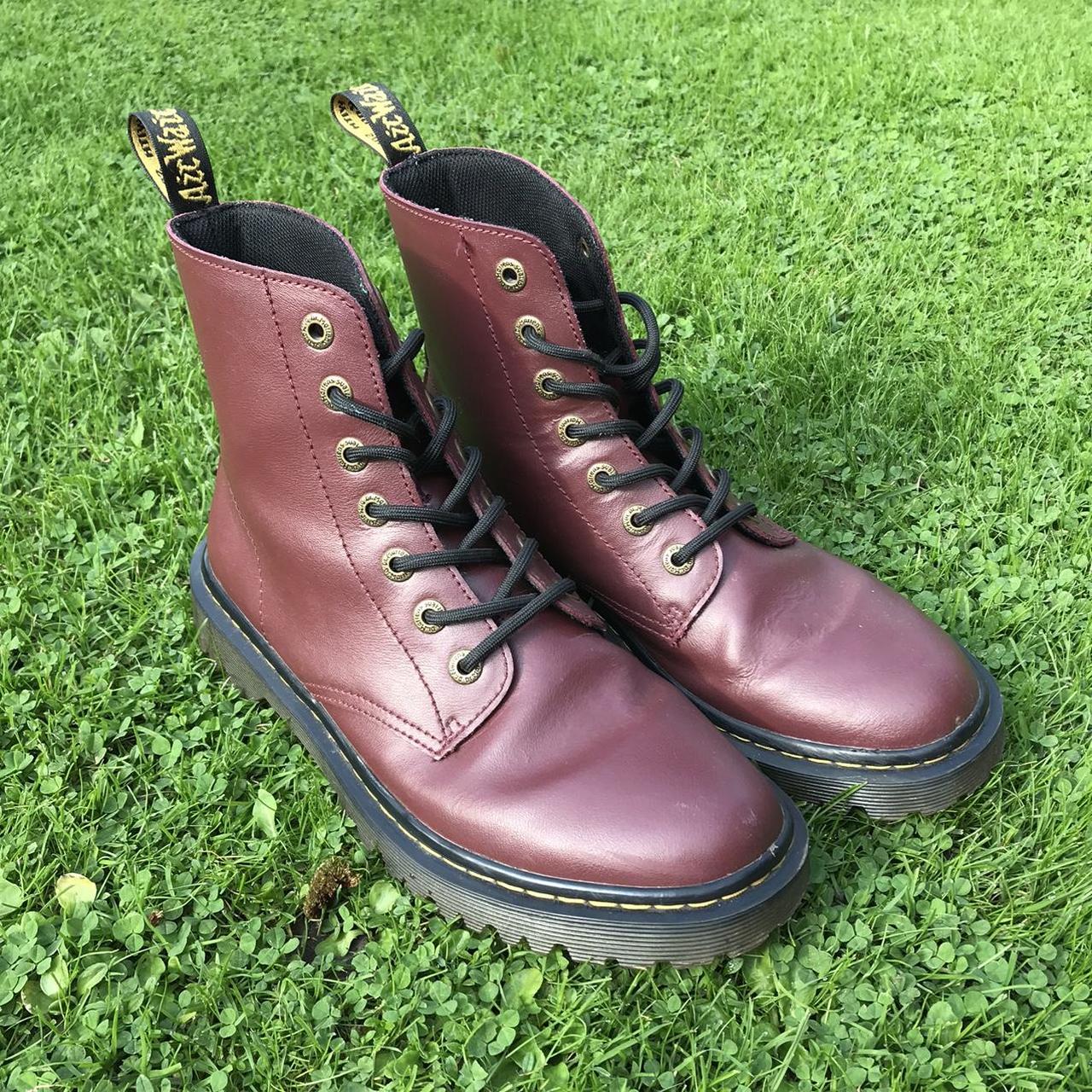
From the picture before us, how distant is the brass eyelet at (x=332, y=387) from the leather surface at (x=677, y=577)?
36cm

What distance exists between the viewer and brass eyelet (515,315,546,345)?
1922 millimetres

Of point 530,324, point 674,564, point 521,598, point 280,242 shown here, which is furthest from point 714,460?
point 280,242

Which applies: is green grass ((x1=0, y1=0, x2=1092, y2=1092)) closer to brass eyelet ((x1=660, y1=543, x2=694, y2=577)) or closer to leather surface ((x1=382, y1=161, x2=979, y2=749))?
leather surface ((x1=382, y1=161, x2=979, y2=749))

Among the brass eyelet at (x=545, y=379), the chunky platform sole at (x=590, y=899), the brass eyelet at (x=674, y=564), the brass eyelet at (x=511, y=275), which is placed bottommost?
the chunky platform sole at (x=590, y=899)

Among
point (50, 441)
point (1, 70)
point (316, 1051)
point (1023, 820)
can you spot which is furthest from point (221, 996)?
point (1, 70)

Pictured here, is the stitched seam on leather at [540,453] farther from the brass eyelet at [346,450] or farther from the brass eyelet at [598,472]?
the brass eyelet at [346,450]

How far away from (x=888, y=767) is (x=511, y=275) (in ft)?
3.70

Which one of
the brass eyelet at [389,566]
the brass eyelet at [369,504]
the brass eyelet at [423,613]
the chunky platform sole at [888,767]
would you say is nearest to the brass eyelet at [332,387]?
the brass eyelet at [369,504]

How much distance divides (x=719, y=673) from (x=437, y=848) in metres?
0.62

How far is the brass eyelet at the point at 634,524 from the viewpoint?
2.00 metres

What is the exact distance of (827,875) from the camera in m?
1.80

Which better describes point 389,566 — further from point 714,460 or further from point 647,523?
point 714,460

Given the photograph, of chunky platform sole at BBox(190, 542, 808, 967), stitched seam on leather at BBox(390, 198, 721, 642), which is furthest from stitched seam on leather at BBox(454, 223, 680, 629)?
chunky platform sole at BBox(190, 542, 808, 967)

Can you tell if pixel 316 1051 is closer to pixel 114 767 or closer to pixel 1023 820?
pixel 114 767
